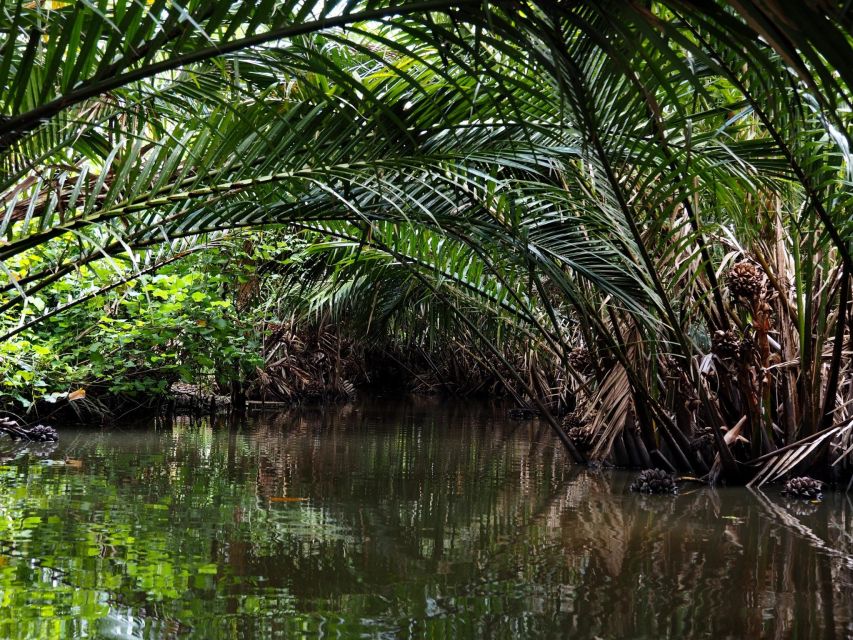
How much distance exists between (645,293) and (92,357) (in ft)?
16.2

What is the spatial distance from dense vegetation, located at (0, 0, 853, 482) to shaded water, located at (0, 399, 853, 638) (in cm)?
73

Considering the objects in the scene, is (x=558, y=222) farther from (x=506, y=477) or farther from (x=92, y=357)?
(x=92, y=357)

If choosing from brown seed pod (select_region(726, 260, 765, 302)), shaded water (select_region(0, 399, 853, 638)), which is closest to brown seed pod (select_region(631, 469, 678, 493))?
shaded water (select_region(0, 399, 853, 638))

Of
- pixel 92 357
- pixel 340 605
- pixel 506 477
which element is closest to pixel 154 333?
pixel 92 357

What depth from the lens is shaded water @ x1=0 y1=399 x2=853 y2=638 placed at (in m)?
2.16

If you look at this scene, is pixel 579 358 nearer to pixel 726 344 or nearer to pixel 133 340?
pixel 726 344

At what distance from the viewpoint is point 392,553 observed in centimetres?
292

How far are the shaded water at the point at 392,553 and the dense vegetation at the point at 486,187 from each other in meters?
0.73

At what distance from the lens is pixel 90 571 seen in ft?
8.14

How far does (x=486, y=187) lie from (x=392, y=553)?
162cm

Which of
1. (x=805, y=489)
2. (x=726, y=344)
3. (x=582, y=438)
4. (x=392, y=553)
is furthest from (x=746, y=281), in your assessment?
(x=392, y=553)

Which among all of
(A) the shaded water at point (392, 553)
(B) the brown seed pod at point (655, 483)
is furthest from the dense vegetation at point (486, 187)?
(A) the shaded water at point (392, 553)

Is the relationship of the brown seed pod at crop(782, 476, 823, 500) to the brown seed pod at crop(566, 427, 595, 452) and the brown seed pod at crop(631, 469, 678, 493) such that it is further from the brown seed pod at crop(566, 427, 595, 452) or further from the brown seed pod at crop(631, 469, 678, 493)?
the brown seed pod at crop(566, 427, 595, 452)

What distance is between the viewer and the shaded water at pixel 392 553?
216cm
